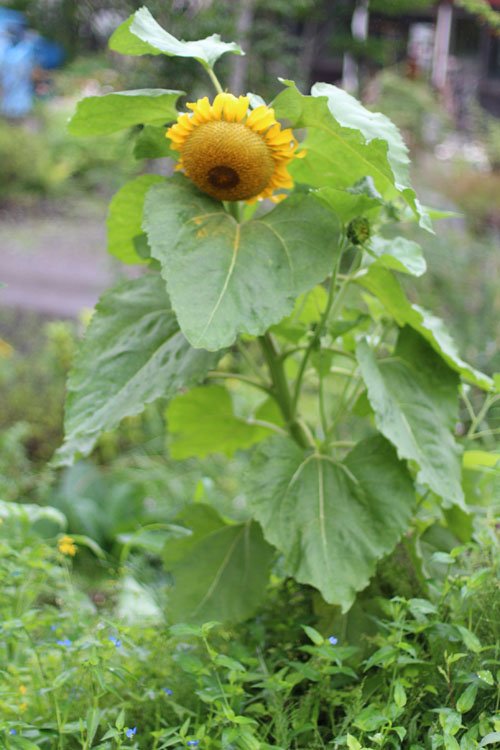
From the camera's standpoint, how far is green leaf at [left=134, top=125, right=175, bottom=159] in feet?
5.05

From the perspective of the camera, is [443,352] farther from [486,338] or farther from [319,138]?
[486,338]

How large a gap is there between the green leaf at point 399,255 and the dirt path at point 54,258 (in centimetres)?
332

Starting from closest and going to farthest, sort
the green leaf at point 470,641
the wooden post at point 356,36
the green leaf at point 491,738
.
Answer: the green leaf at point 491,738
the green leaf at point 470,641
the wooden post at point 356,36

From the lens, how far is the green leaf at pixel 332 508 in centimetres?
143

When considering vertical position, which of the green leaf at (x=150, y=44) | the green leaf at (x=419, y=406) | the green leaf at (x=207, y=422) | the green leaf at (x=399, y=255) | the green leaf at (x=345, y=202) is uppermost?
the green leaf at (x=150, y=44)

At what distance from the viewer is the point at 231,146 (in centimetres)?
137

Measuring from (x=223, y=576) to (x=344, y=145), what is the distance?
80cm

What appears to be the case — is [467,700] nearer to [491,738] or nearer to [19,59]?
[491,738]

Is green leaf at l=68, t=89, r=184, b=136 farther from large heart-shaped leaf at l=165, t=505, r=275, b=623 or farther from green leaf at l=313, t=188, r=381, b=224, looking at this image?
large heart-shaped leaf at l=165, t=505, r=275, b=623

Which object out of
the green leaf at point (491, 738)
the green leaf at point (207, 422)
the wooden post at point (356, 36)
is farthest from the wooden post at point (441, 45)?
the green leaf at point (491, 738)

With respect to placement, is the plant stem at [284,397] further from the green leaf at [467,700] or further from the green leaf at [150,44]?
the green leaf at [467,700]

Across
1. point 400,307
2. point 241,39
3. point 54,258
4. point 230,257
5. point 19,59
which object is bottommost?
point 54,258

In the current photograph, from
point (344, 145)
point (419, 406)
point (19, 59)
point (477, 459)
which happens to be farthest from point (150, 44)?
point (19, 59)

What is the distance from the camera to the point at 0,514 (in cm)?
175
